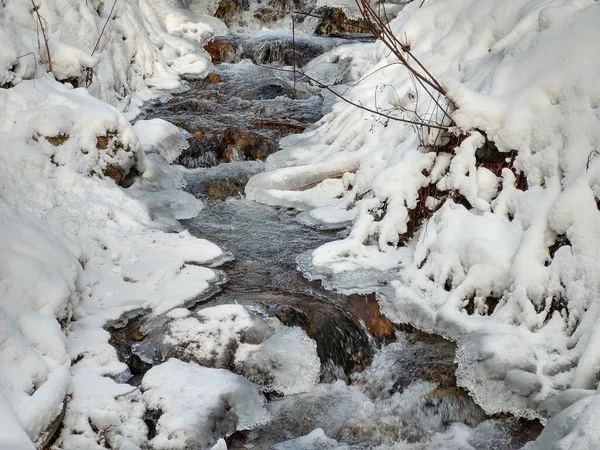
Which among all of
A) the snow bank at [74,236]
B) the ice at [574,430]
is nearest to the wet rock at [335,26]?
the snow bank at [74,236]

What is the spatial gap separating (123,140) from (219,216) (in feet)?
3.75

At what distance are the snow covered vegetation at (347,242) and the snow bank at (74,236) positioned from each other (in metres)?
0.02

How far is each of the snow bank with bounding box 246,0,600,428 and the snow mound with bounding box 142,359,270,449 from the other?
1268 millimetres

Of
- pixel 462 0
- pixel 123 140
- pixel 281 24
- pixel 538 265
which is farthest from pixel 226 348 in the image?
pixel 281 24

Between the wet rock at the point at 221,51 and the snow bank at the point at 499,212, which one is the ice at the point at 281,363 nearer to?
the snow bank at the point at 499,212

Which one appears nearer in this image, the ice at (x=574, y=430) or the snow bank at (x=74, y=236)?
the ice at (x=574, y=430)

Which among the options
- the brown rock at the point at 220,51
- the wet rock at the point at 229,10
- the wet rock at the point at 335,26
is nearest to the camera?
the brown rock at the point at 220,51

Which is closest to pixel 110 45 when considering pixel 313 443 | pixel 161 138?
pixel 161 138

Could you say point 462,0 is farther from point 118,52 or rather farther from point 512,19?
point 118,52

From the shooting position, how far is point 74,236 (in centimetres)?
489

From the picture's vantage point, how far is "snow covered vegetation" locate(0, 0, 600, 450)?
139 inches

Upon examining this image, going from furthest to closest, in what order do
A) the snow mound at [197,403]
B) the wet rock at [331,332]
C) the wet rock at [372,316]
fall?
the wet rock at [372,316], the wet rock at [331,332], the snow mound at [197,403]

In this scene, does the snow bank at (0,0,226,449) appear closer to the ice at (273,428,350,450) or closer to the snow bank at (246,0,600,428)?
the ice at (273,428,350,450)

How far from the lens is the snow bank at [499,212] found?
3.88 m
